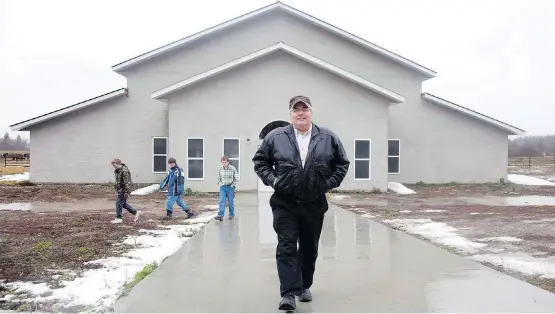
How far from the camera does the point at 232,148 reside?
21812 mm

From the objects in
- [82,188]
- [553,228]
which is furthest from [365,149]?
[82,188]

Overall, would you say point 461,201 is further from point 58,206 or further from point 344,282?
point 58,206

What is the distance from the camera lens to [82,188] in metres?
23.6

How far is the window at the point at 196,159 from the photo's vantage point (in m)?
21.6

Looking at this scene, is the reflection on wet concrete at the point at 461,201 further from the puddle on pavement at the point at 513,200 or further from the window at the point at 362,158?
the window at the point at 362,158

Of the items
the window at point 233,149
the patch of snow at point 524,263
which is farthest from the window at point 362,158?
the patch of snow at point 524,263

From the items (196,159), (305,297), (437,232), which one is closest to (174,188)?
(437,232)

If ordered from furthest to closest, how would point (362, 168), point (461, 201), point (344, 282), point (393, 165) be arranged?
point (393, 165), point (362, 168), point (461, 201), point (344, 282)

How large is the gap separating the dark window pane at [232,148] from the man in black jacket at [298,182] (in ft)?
52.5

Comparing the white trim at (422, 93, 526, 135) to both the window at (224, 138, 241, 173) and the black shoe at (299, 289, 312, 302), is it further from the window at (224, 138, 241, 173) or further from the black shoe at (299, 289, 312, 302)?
the black shoe at (299, 289, 312, 302)

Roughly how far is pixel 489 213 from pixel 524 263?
7233 millimetres

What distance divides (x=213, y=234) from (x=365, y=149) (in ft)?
41.1

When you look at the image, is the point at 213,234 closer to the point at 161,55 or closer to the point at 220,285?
the point at 220,285

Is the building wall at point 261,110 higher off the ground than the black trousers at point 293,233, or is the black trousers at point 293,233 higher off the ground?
the building wall at point 261,110
